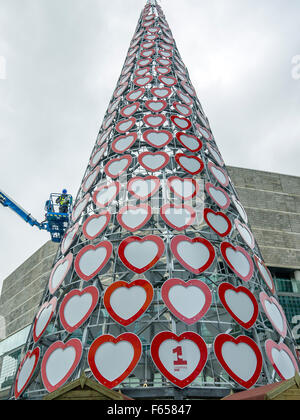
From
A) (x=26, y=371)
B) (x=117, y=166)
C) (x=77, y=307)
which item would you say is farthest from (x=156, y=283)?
(x=117, y=166)

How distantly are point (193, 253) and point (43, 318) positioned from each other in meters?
5.09

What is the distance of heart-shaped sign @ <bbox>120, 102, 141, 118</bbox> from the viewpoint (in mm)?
17109

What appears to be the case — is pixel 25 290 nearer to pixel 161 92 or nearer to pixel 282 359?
pixel 161 92

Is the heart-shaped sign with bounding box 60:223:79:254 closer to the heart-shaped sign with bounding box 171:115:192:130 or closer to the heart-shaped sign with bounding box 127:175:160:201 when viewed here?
the heart-shaped sign with bounding box 127:175:160:201

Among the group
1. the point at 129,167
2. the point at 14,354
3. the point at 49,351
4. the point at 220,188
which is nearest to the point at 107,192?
the point at 129,167

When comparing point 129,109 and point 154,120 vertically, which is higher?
point 129,109

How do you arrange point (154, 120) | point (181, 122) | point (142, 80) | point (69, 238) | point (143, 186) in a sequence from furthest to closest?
point (142, 80)
point (181, 122)
point (154, 120)
point (69, 238)
point (143, 186)

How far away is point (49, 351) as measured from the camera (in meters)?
9.70

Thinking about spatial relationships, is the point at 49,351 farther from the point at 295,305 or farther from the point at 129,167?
the point at 295,305

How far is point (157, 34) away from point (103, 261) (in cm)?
1933

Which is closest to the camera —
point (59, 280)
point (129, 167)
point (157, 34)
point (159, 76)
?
point (59, 280)

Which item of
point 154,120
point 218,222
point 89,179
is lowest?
point 218,222

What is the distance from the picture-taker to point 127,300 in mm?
9812

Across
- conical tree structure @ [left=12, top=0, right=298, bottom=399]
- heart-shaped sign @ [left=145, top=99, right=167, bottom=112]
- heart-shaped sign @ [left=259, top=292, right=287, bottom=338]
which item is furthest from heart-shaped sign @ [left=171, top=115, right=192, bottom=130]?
heart-shaped sign @ [left=259, top=292, right=287, bottom=338]
